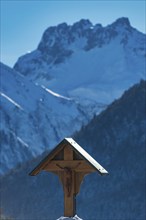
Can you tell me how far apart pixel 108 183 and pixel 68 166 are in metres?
172

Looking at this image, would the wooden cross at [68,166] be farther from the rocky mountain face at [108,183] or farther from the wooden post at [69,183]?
the rocky mountain face at [108,183]

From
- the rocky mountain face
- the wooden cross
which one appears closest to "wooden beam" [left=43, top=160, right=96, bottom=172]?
the wooden cross

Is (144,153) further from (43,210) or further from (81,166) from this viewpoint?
(81,166)

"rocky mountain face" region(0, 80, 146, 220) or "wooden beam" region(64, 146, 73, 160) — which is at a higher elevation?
"rocky mountain face" region(0, 80, 146, 220)

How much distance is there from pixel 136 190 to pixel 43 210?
59.5 feet

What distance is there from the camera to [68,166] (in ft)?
32.8

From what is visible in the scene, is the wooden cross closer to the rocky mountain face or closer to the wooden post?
the wooden post

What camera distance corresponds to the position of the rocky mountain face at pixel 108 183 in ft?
556

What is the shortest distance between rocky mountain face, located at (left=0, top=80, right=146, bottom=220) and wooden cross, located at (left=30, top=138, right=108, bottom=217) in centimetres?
14616

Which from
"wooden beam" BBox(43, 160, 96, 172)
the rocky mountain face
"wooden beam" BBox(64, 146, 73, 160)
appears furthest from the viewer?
the rocky mountain face

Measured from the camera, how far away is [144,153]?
599 ft

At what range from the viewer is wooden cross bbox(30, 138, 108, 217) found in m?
9.84

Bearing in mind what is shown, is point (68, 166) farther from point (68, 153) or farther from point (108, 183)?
point (108, 183)

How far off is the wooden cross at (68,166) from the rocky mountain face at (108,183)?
480ft
